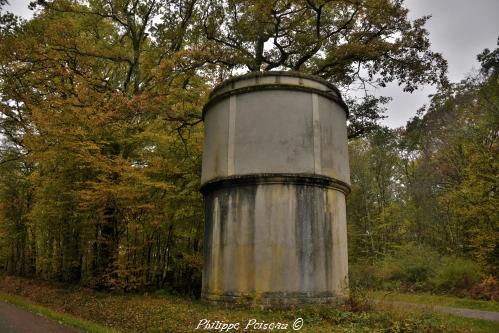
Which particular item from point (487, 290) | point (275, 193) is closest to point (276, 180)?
point (275, 193)

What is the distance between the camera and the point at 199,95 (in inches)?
645

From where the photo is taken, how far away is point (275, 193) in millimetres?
10609

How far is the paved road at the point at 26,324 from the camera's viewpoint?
32.3ft

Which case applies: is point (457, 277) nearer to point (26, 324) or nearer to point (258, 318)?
point (258, 318)

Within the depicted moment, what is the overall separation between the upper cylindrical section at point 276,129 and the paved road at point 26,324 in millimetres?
5538

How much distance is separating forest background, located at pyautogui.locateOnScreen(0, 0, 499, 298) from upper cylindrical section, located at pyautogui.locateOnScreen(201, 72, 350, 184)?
3.17 m

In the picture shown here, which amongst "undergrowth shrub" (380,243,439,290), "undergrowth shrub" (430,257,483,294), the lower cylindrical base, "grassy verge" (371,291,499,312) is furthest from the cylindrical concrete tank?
"undergrowth shrub" (380,243,439,290)

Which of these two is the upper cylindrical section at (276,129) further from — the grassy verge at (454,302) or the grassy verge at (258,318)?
the grassy verge at (454,302)

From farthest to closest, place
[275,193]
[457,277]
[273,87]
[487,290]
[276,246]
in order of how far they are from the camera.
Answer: [457,277] → [487,290] → [273,87] → [275,193] → [276,246]

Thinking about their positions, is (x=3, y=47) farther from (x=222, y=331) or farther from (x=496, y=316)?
(x=496, y=316)

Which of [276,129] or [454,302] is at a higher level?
[276,129]

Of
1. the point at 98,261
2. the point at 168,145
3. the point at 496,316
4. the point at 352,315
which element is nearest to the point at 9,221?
the point at 98,261

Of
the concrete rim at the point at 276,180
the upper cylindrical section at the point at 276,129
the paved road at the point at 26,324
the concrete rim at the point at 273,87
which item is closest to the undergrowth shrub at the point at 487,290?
the upper cylindrical section at the point at 276,129

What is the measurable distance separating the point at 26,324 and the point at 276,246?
23.4ft
